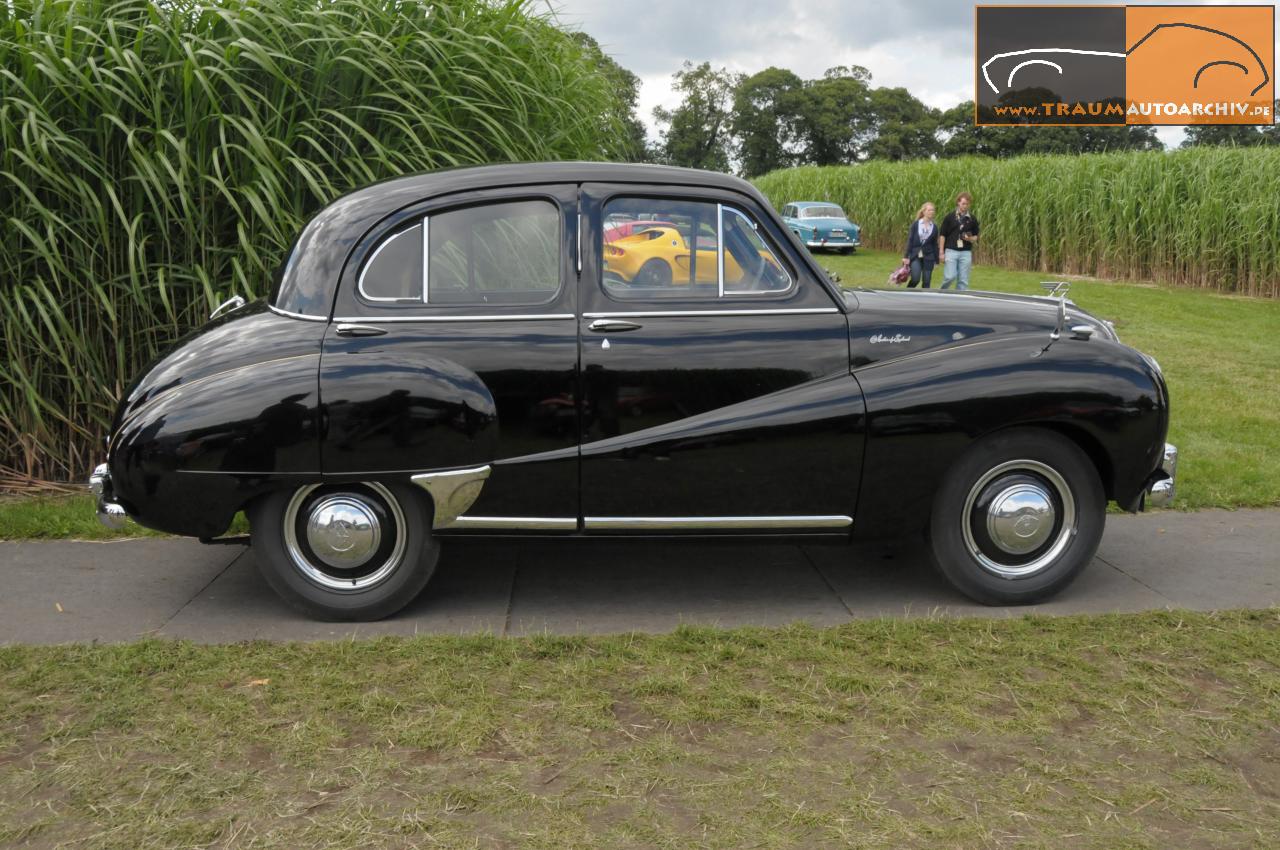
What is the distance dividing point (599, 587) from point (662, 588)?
0.90 feet

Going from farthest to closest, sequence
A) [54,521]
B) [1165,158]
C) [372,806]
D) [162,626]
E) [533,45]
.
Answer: [1165,158] → [533,45] → [54,521] → [162,626] → [372,806]

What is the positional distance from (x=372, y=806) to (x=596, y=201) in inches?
98.3

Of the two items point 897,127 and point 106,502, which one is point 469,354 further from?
point 897,127

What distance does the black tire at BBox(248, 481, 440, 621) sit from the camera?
463 cm

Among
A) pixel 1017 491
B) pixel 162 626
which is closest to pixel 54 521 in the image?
pixel 162 626

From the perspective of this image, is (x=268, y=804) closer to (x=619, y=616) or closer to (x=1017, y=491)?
(x=619, y=616)

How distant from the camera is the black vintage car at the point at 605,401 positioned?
4.52 m

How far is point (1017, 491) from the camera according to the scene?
4.77m

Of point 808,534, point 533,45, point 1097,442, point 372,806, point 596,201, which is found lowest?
point 372,806

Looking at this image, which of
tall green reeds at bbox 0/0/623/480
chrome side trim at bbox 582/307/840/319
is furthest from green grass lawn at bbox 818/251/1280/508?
tall green reeds at bbox 0/0/623/480

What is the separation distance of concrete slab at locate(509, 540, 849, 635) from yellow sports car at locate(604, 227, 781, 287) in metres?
1.07

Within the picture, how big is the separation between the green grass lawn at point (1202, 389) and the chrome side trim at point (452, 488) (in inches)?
70.9

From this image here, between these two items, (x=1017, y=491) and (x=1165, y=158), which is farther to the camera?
(x=1165, y=158)

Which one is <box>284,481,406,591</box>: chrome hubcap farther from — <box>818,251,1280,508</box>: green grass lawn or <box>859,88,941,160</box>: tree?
<box>859,88,941,160</box>: tree
